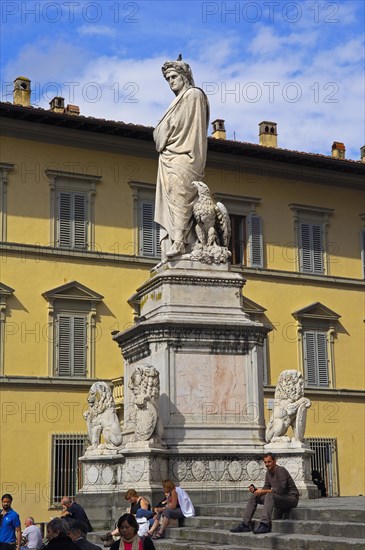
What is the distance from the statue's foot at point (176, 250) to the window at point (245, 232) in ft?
60.3

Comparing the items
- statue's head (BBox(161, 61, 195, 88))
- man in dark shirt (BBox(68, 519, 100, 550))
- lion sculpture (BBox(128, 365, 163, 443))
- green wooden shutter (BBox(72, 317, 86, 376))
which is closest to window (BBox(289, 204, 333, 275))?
green wooden shutter (BBox(72, 317, 86, 376))

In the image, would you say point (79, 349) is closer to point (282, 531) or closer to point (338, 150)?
point (338, 150)

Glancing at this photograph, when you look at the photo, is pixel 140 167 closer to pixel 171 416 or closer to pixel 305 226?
pixel 305 226

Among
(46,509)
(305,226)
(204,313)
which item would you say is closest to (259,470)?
(204,313)

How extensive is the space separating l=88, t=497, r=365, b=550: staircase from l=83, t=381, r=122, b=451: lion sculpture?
8.34ft

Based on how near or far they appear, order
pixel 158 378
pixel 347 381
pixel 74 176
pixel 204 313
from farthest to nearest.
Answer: pixel 347 381 < pixel 74 176 < pixel 204 313 < pixel 158 378

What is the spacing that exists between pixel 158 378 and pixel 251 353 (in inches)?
68.3

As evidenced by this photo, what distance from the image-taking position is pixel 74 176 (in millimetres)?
32438

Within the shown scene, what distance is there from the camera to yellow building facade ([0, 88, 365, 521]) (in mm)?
30344

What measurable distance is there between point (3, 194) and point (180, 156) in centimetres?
1517

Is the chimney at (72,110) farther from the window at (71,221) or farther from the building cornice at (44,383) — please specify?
the building cornice at (44,383)

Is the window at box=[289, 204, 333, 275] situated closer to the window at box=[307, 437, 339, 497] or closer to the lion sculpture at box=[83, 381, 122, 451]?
the window at box=[307, 437, 339, 497]

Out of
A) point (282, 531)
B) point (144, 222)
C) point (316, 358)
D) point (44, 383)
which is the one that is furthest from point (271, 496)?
point (316, 358)

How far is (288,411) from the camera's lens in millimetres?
15695
